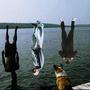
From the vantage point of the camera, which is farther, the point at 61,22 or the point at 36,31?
the point at 36,31

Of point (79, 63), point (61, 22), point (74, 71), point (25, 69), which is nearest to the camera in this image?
point (61, 22)

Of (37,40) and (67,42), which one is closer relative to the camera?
(67,42)

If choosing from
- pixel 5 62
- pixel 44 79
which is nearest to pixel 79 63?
pixel 44 79

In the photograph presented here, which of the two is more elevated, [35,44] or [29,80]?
[35,44]

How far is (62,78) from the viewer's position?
1485 centimetres

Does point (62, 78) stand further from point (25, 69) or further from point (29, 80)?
point (25, 69)

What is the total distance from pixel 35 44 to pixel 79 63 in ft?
91.0

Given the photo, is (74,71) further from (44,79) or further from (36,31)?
(36,31)

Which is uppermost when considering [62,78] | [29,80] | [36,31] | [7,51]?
[36,31]

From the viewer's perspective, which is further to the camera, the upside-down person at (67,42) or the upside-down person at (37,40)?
the upside-down person at (37,40)

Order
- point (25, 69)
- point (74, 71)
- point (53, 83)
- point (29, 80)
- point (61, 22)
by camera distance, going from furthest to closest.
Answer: point (25, 69) → point (74, 71) → point (29, 80) → point (53, 83) → point (61, 22)

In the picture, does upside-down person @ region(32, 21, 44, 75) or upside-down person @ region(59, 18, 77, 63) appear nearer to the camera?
upside-down person @ region(59, 18, 77, 63)

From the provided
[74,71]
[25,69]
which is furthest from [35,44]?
[25,69]

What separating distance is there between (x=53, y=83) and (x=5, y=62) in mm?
12358
